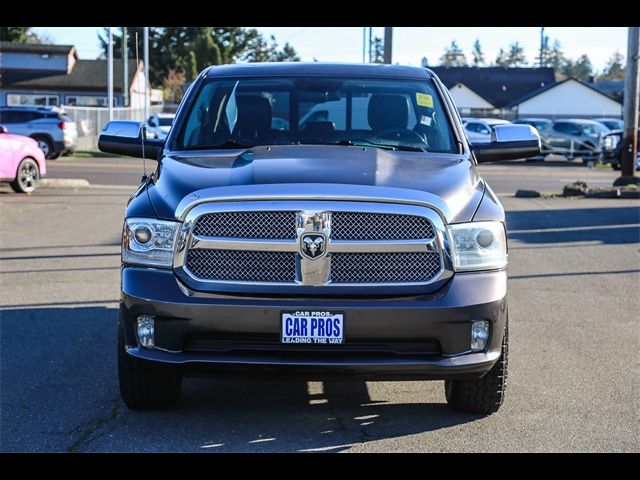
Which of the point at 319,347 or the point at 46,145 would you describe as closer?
the point at 319,347

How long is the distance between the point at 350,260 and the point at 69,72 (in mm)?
65137

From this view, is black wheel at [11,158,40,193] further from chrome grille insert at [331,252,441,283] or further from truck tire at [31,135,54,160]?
chrome grille insert at [331,252,441,283]

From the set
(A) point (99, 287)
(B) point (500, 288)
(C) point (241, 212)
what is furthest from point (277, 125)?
(A) point (99, 287)

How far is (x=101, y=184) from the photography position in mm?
24156

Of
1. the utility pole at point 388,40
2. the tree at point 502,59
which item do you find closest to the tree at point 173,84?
the utility pole at point 388,40

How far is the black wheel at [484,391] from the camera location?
18.5ft

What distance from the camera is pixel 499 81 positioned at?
92.9m

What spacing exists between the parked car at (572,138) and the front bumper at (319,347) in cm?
3645

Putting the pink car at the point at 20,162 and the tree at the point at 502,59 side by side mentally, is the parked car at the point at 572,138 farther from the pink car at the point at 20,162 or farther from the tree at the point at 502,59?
the tree at the point at 502,59

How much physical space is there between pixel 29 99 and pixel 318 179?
62.1 meters

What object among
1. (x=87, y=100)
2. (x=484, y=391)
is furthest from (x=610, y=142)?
(x=87, y=100)

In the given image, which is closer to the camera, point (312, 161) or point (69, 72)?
point (312, 161)

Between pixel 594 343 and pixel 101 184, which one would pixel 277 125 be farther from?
pixel 101 184

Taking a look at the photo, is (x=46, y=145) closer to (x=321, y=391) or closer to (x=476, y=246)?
(x=321, y=391)
